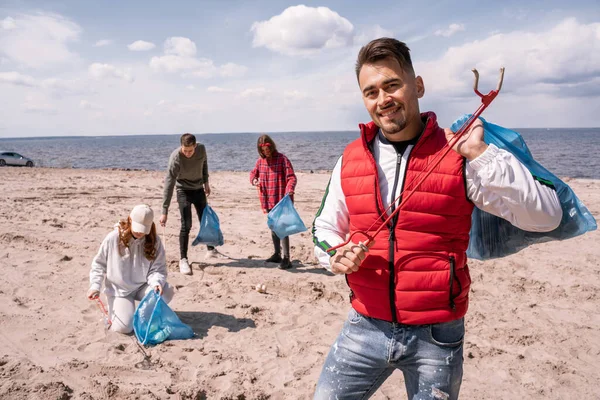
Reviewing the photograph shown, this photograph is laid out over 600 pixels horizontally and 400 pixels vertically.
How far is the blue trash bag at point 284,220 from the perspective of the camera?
6.28 m

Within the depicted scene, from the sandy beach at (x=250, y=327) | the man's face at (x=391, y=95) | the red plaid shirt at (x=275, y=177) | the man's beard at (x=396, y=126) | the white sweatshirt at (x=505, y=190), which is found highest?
the man's face at (x=391, y=95)

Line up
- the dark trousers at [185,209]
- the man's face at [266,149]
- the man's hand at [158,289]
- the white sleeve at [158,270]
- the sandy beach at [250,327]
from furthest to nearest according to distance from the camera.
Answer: the man's face at [266,149] < the dark trousers at [185,209] < the white sleeve at [158,270] < the man's hand at [158,289] < the sandy beach at [250,327]

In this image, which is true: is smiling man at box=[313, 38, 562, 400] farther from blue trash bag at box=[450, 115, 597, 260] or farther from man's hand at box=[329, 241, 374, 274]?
blue trash bag at box=[450, 115, 597, 260]

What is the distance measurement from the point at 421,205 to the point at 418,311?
1.38 ft

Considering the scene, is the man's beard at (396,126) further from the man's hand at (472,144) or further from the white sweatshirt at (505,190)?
the man's hand at (472,144)

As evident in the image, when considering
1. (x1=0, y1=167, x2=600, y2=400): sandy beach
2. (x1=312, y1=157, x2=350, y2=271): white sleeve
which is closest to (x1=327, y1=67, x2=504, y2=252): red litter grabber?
(x1=312, y1=157, x2=350, y2=271): white sleeve

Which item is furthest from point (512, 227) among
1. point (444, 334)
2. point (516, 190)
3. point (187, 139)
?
point (187, 139)

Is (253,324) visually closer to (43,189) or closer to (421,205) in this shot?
(421,205)

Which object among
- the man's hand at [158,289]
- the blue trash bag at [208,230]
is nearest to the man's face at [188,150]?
the blue trash bag at [208,230]

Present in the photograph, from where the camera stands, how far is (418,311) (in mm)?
1702

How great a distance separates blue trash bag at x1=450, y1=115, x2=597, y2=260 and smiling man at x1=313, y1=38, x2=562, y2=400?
13 centimetres

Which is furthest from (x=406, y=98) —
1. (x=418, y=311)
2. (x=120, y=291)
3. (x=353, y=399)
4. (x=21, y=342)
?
(x=21, y=342)

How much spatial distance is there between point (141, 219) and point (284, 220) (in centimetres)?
237

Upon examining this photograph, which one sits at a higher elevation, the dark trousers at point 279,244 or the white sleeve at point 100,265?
the white sleeve at point 100,265
